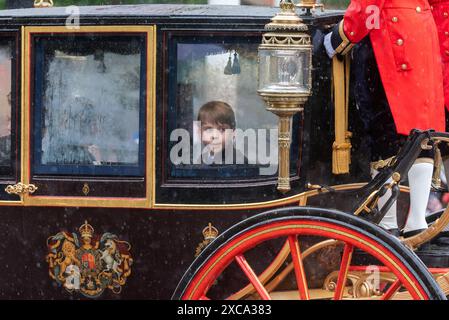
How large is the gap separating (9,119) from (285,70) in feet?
3.89

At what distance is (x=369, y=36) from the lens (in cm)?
437

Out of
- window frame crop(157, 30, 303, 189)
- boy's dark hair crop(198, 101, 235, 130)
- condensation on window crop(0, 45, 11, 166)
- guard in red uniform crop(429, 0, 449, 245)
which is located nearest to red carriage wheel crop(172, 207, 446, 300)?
window frame crop(157, 30, 303, 189)

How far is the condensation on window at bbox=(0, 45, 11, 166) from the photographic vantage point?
4.66 metres

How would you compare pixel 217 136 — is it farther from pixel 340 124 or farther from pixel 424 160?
Answer: pixel 424 160

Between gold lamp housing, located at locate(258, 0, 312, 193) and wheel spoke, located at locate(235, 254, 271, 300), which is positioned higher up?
gold lamp housing, located at locate(258, 0, 312, 193)

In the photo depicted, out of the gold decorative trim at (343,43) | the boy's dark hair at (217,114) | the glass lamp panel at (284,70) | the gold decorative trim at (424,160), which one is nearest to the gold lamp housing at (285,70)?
the glass lamp panel at (284,70)

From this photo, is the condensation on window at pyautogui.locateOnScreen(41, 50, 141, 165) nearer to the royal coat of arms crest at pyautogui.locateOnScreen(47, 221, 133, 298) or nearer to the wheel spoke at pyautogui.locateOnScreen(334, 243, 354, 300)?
the royal coat of arms crest at pyautogui.locateOnScreen(47, 221, 133, 298)

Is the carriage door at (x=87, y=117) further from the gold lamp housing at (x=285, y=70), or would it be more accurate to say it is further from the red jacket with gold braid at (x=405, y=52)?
the red jacket with gold braid at (x=405, y=52)

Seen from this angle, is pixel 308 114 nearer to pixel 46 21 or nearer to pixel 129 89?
pixel 129 89

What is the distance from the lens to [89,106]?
14.9 ft

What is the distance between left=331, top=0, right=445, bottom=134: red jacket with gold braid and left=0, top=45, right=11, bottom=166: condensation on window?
1.32m

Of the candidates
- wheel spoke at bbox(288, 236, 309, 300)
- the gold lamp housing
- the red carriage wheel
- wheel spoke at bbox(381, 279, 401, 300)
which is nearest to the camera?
the red carriage wheel

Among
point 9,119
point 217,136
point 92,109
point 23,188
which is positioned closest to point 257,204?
point 217,136
